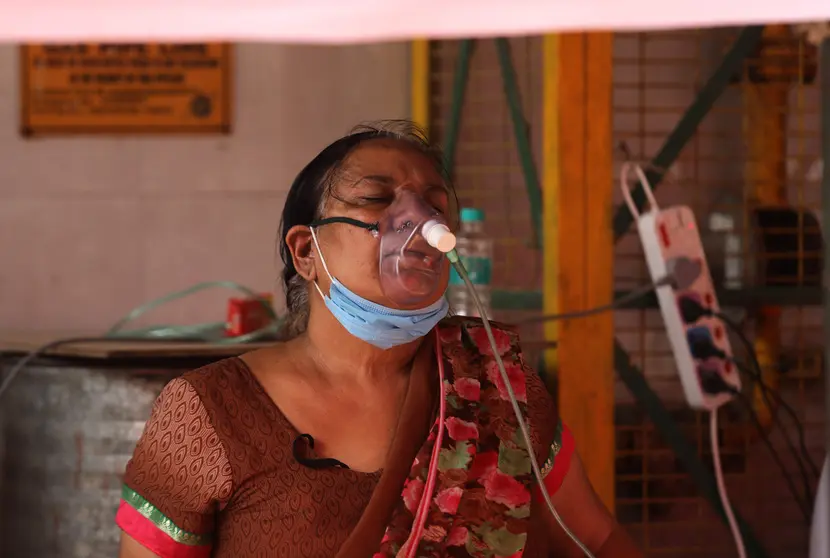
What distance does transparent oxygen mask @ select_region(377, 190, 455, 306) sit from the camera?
124 centimetres

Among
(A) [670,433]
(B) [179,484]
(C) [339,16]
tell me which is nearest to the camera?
(C) [339,16]

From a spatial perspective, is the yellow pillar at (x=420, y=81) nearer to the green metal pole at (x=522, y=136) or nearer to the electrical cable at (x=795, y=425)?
the green metal pole at (x=522, y=136)

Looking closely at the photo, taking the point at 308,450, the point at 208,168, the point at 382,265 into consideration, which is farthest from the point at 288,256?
the point at 208,168

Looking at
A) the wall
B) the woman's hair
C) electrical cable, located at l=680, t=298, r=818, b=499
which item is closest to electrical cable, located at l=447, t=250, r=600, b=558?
the woman's hair

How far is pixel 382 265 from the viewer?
1.27 meters

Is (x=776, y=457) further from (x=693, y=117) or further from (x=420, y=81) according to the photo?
(x=420, y=81)

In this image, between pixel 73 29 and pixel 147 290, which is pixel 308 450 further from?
pixel 147 290

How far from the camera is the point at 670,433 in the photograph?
85.9 inches

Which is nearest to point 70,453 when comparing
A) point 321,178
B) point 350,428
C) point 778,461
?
point 350,428

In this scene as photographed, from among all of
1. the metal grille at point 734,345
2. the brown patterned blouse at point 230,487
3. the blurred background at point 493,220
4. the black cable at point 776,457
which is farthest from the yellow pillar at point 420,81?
the brown patterned blouse at point 230,487

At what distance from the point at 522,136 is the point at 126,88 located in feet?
5.51

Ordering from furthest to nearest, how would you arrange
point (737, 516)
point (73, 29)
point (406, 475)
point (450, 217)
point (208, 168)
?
1. point (208, 168)
2. point (737, 516)
3. point (450, 217)
4. point (406, 475)
5. point (73, 29)

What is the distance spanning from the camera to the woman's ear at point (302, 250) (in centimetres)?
138

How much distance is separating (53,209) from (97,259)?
0.27 metres
